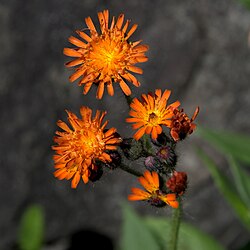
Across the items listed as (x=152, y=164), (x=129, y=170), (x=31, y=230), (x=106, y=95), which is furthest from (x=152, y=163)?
(x=31, y=230)

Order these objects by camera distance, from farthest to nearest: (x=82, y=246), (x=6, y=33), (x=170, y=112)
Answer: (x=82, y=246)
(x=6, y=33)
(x=170, y=112)

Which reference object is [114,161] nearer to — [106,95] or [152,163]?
[152,163]

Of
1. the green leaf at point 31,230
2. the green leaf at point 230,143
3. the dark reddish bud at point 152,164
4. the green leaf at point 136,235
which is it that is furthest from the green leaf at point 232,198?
the green leaf at point 31,230

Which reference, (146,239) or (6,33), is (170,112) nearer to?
(146,239)

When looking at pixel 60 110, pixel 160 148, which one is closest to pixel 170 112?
pixel 160 148

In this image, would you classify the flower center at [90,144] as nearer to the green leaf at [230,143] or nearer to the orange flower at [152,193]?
the orange flower at [152,193]

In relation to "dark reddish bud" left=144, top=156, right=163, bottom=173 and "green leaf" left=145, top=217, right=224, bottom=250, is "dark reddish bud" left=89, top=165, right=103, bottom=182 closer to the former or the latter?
"dark reddish bud" left=144, top=156, right=163, bottom=173
